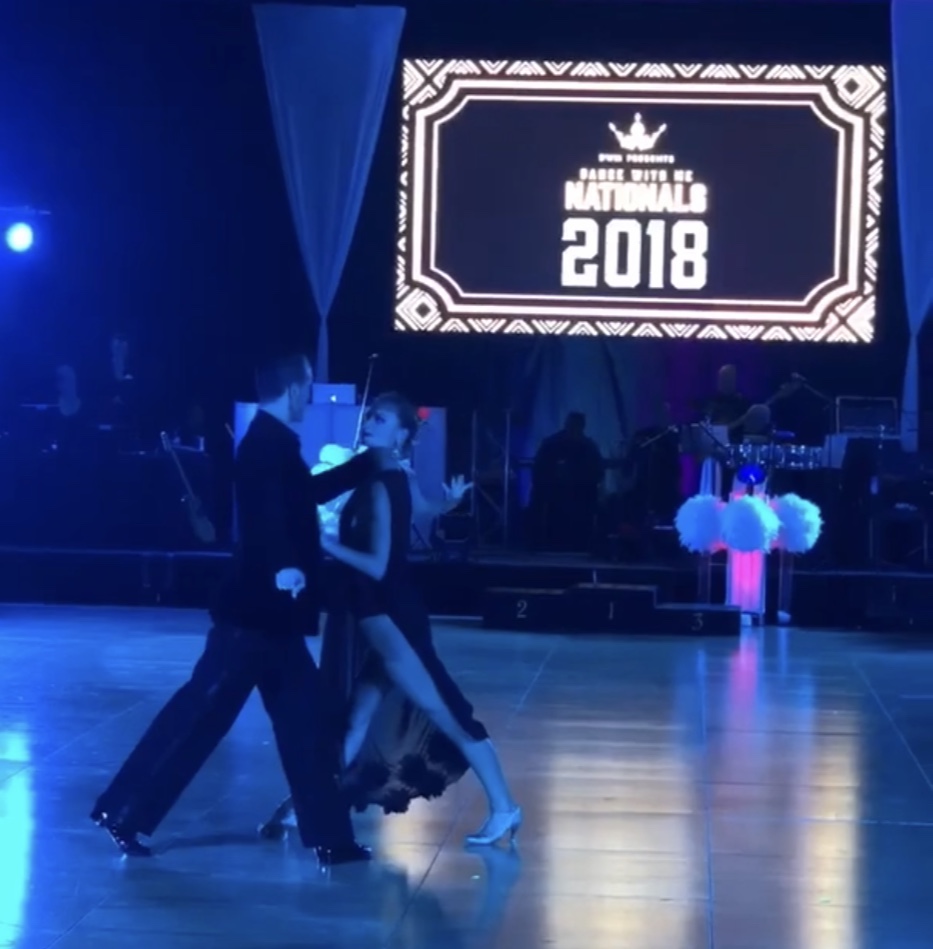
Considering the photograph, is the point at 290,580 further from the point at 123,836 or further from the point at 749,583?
the point at 749,583

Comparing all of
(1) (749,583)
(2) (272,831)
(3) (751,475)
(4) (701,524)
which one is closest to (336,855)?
(2) (272,831)

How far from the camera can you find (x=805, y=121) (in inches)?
637

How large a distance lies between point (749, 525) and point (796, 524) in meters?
0.44

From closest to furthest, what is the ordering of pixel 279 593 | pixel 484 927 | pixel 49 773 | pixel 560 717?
1. pixel 484 927
2. pixel 279 593
3. pixel 49 773
4. pixel 560 717

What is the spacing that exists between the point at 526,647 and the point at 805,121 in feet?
19.2

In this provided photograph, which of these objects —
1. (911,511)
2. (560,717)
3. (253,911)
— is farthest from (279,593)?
(911,511)

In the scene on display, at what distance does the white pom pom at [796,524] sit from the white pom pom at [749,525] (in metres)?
0.16

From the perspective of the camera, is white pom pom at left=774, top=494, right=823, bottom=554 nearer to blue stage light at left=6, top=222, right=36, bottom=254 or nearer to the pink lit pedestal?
the pink lit pedestal

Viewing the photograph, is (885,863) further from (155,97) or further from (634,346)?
(155,97)

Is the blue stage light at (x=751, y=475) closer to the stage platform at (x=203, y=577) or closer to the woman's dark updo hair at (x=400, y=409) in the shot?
the stage platform at (x=203, y=577)

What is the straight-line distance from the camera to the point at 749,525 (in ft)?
44.0

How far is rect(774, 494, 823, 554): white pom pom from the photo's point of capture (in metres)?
13.6

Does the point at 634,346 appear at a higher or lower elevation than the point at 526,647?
higher

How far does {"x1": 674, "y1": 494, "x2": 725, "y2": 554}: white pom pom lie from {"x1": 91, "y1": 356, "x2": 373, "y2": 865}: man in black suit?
775 centimetres
